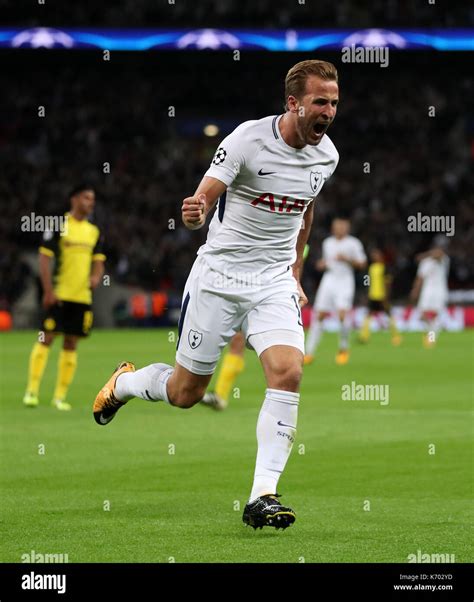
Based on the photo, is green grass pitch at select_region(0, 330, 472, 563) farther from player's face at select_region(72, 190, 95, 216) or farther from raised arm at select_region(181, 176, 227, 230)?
player's face at select_region(72, 190, 95, 216)

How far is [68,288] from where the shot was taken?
14031 millimetres

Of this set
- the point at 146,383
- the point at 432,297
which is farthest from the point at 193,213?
the point at 432,297

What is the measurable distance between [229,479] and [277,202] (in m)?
2.59

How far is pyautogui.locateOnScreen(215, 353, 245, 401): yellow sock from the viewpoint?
1338 centimetres

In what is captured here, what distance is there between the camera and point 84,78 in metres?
41.4

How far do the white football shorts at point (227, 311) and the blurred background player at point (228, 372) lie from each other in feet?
18.0

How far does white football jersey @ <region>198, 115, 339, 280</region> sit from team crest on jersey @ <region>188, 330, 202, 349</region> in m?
0.40

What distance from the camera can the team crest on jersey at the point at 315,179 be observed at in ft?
24.4

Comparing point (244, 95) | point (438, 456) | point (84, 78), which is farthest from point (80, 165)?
point (438, 456)

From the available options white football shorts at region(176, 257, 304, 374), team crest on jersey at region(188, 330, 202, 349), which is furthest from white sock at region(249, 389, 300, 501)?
team crest on jersey at region(188, 330, 202, 349)

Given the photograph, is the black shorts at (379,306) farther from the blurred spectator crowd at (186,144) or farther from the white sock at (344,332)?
the white sock at (344,332)

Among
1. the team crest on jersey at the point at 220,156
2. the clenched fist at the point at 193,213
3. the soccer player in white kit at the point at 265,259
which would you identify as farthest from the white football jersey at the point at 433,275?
the clenched fist at the point at 193,213

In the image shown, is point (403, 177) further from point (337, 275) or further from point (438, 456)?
point (438, 456)

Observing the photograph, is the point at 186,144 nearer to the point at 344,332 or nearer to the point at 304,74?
the point at 344,332
